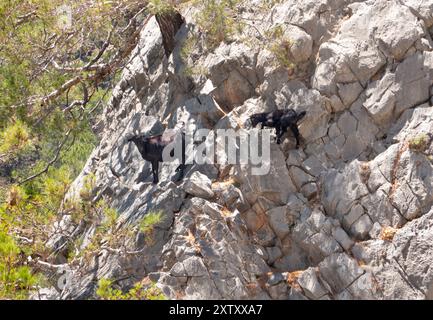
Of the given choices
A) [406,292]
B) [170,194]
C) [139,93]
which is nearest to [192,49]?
[139,93]

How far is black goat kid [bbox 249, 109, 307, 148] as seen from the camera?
42.0 feet

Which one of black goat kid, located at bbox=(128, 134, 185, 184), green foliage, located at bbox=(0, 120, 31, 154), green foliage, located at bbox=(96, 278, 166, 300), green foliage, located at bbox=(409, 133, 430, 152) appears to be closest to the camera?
green foliage, located at bbox=(96, 278, 166, 300)

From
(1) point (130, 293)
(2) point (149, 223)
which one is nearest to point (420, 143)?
(2) point (149, 223)

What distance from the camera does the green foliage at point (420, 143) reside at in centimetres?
1175

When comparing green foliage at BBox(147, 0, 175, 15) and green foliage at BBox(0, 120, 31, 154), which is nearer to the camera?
green foliage at BBox(0, 120, 31, 154)

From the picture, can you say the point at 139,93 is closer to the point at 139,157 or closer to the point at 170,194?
the point at 139,157

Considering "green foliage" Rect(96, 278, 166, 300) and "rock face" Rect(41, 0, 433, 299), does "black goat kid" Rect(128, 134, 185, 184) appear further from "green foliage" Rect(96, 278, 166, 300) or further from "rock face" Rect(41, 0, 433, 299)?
"green foliage" Rect(96, 278, 166, 300)

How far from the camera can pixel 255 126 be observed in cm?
1308

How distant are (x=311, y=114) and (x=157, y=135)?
3184 millimetres

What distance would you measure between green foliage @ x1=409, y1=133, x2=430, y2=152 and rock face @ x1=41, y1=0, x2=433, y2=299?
20 mm

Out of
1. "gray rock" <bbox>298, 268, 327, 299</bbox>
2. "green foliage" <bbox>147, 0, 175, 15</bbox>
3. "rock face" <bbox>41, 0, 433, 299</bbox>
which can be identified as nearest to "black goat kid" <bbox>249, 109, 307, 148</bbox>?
"rock face" <bbox>41, 0, 433, 299</bbox>

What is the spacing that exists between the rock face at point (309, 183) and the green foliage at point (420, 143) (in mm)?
20

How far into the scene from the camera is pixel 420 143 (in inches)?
462

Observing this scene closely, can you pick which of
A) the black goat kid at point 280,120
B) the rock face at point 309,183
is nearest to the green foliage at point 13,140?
the rock face at point 309,183
